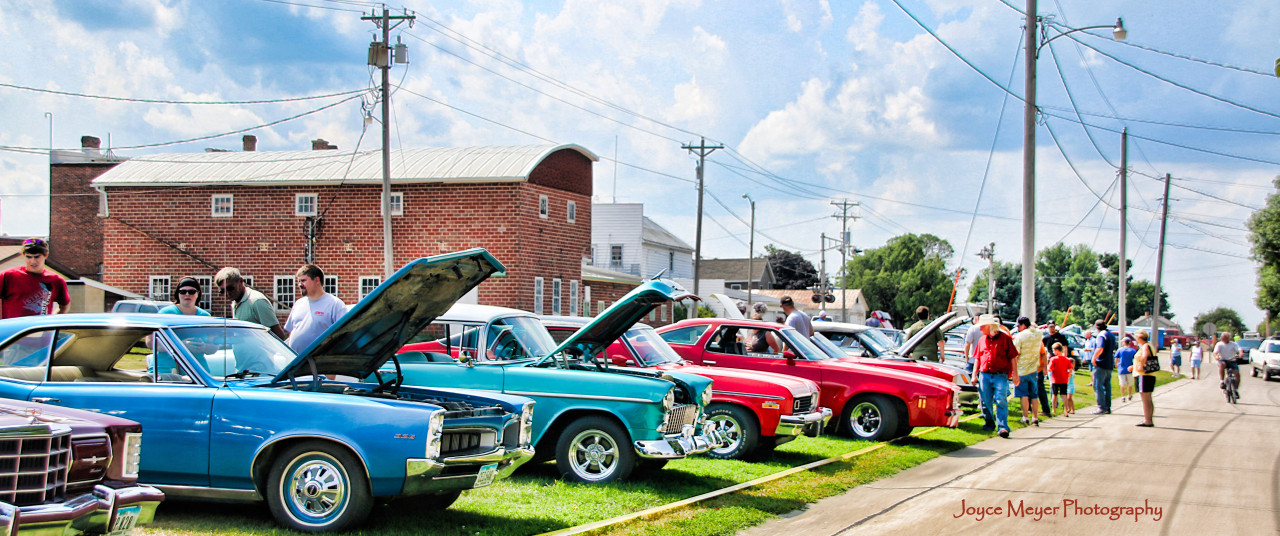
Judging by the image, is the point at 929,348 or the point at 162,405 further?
the point at 929,348

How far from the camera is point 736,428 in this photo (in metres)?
10.9

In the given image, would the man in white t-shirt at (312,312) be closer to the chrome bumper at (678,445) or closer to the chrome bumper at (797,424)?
the chrome bumper at (678,445)

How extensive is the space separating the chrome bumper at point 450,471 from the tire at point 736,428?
4.22 m

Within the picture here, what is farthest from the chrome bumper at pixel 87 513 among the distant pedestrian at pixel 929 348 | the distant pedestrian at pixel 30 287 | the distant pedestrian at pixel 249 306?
the distant pedestrian at pixel 929 348

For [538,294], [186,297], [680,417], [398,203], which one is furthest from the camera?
[398,203]

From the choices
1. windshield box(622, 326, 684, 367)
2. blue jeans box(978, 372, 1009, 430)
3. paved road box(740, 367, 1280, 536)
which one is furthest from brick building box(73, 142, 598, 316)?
windshield box(622, 326, 684, 367)

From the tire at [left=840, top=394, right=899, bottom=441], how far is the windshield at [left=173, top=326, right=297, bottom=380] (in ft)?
25.8

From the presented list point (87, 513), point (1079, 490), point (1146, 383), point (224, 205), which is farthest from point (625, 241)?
point (87, 513)

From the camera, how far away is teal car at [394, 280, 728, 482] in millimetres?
8844

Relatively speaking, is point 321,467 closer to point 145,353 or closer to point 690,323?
point 145,353

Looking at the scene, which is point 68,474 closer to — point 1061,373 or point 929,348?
point 929,348

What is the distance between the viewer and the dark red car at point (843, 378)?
12828 mm

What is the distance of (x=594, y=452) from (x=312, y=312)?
2.81 meters

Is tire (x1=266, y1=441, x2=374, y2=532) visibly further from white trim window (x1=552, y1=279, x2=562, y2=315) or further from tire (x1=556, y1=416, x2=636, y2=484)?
white trim window (x1=552, y1=279, x2=562, y2=315)
